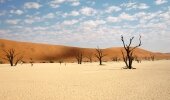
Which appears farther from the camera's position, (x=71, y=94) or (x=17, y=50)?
(x=17, y=50)

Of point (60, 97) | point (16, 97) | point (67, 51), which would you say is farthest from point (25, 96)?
point (67, 51)

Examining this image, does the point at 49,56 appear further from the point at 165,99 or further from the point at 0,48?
the point at 165,99

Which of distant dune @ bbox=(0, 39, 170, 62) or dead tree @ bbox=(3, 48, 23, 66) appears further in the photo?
distant dune @ bbox=(0, 39, 170, 62)

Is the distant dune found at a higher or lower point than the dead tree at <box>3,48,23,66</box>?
higher

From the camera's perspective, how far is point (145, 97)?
31.6 ft

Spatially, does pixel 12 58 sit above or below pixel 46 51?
below

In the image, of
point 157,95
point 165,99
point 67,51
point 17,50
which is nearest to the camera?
point 165,99

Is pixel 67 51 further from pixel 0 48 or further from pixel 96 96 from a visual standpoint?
pixel 96 96

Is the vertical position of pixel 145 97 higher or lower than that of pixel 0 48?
lower

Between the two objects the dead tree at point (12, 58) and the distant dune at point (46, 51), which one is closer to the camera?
the dead tree at point (12, 58)

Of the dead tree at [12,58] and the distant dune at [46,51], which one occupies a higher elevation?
the distant dune at [46,51]

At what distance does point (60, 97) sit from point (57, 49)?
109730 mm

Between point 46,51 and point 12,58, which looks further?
point 46,51

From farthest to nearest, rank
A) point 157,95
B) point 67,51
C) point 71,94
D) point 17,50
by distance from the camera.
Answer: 1. point 67,51
2. point 17,50
3. point 71,94
4. point 157,95
